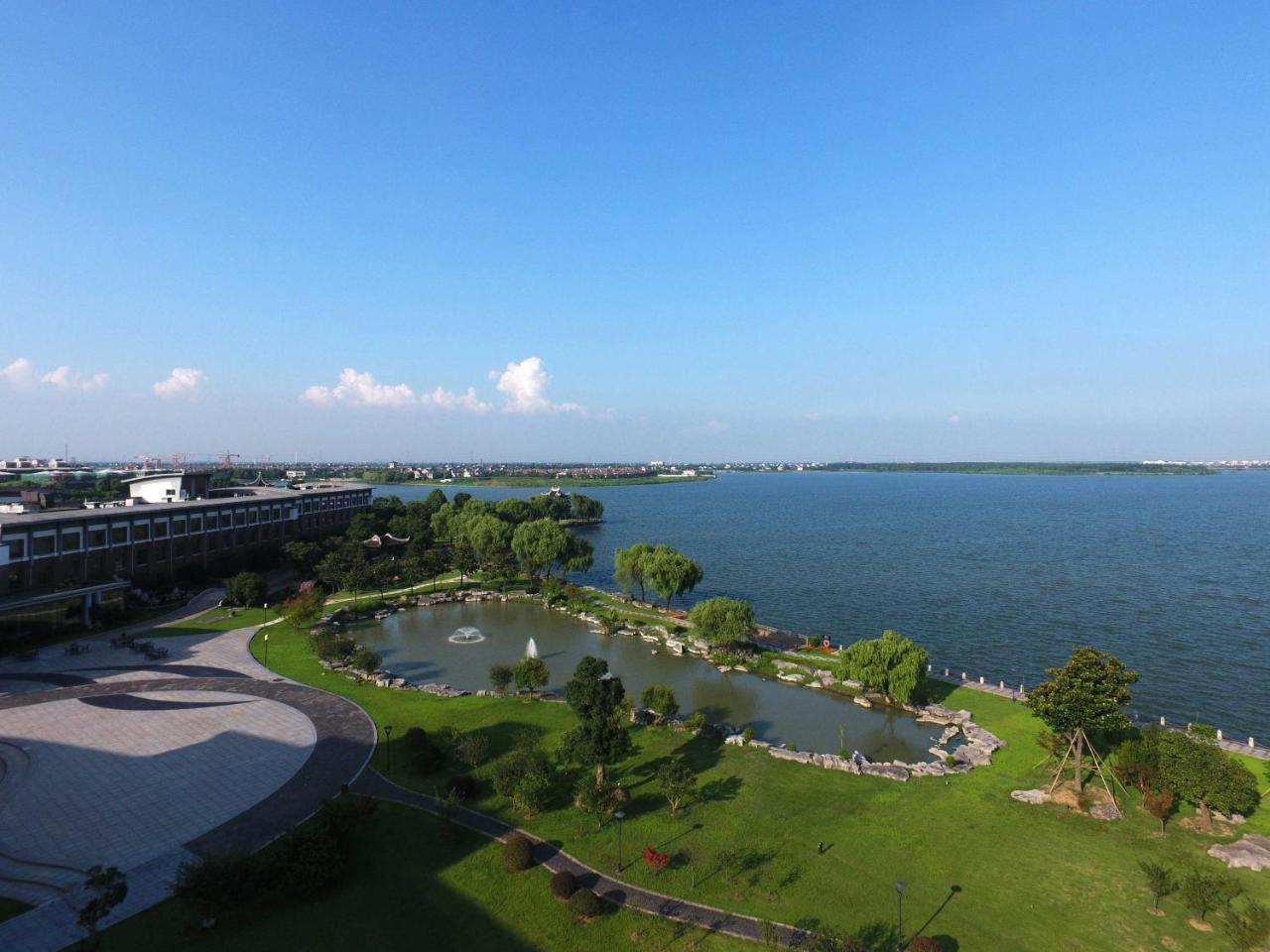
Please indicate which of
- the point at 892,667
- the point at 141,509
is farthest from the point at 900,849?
the point at 141,509

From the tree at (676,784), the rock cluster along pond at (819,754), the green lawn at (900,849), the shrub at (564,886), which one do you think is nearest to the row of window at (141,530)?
the rock cluster along pond at (819,754)

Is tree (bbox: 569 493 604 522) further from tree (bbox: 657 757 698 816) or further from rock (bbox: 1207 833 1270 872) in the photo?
rock (bbox: 1207 833 1270 872)

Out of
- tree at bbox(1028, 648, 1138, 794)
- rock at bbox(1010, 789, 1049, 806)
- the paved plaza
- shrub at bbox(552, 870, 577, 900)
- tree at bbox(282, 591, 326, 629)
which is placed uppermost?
tree at bbox(1028, 648, 1138, 794)

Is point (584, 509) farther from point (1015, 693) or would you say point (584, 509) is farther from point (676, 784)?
point (676, 784)

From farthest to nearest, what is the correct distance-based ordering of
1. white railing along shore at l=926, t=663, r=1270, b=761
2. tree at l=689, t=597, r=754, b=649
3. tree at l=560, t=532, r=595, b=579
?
1. tree at l=560, t=532, r=595, b=579
2. tree at l=689, t=597, r=754, b=649
3. white railing along shore at l=926, t=663, r=1270, b=761

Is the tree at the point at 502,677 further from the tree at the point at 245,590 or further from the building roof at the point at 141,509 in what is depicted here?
the building roof at the point at 141,509

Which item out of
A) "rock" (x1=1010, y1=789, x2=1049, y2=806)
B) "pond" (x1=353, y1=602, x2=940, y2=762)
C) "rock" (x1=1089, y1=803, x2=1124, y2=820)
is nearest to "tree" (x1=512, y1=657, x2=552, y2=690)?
"pond" (x1=353, y1=602, x2=940, y2=762)
